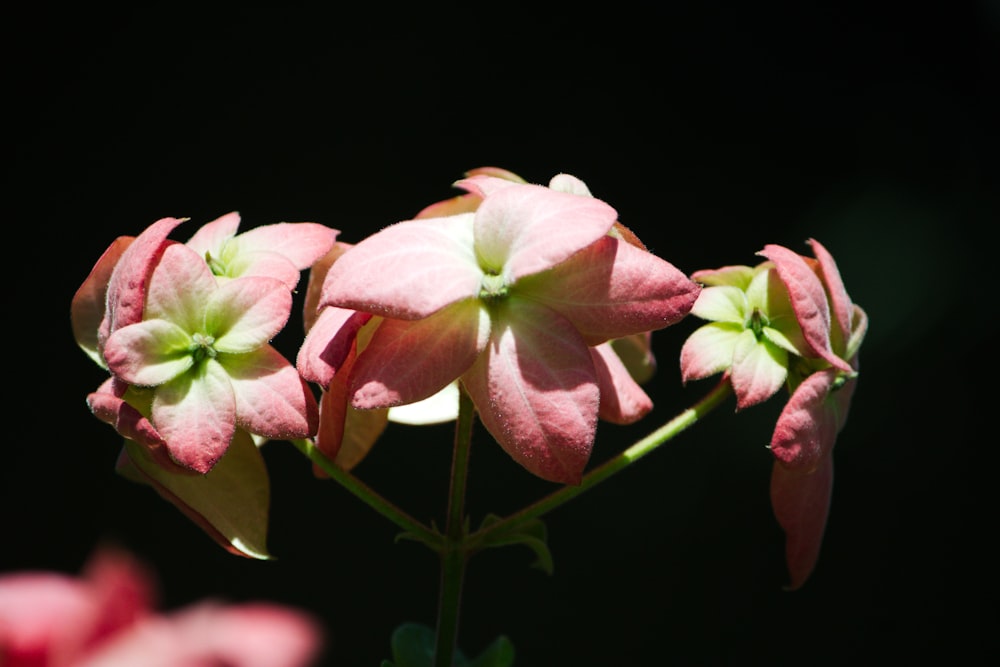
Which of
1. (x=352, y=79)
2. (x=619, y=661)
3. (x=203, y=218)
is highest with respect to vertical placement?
(x=352, y=79)

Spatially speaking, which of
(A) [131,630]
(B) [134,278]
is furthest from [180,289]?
(A) [131,630]

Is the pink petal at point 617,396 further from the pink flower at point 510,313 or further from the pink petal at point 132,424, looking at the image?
the pink petal at point 132,424

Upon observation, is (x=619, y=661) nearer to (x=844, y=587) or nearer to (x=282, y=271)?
(x=844, y=587)

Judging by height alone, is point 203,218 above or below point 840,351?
below

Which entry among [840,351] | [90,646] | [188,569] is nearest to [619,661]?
[188,569]

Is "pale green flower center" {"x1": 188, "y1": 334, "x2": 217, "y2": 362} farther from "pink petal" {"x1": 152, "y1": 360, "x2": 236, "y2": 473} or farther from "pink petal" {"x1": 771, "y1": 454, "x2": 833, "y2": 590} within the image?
"pink petal" {"x1": 771, "y1": 454, "x2": 833, "y2": 590}

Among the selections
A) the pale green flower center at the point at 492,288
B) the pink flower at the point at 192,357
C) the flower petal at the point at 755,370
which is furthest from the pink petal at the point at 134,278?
the flower petal at the point at 755,370

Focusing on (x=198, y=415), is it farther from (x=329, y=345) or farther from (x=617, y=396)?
(x=617, y=396)
